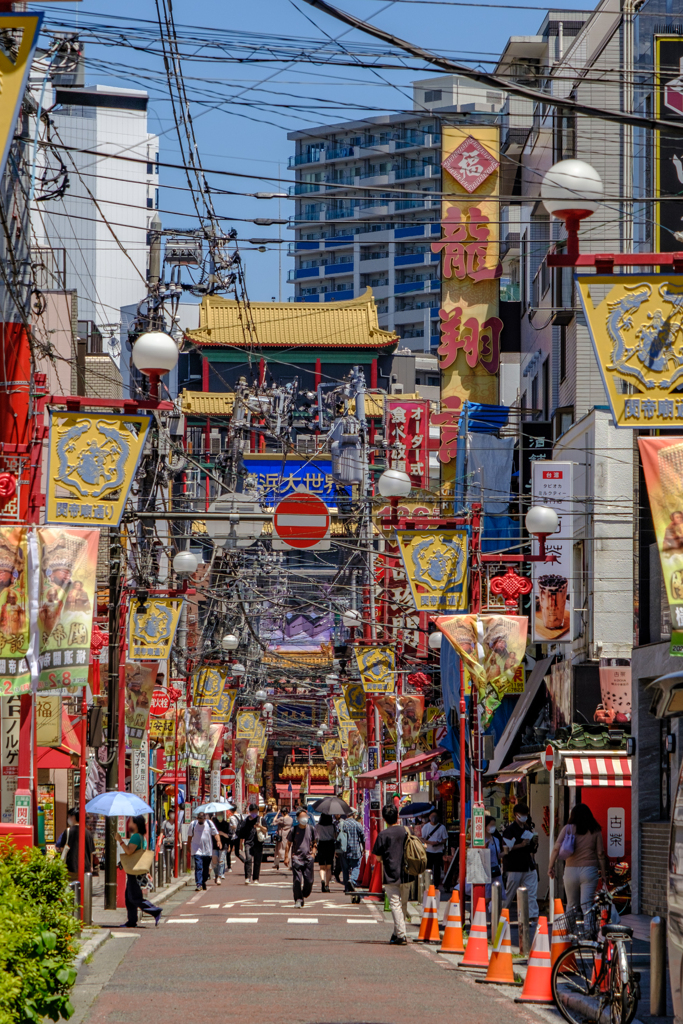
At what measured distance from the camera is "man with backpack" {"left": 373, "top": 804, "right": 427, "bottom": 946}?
2097 centimetres

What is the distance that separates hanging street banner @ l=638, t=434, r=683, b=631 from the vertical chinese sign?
79.7ft

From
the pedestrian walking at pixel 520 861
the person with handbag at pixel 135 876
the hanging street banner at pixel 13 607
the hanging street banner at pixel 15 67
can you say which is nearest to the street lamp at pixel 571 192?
the hanging street banner at pixel 15 67

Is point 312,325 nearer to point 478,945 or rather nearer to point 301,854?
point 301,854

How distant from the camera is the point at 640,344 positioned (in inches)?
480

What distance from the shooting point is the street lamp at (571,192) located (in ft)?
31.8

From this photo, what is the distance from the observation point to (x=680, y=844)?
9.80 m

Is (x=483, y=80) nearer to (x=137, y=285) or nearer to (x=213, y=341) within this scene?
(x=213, y=341)

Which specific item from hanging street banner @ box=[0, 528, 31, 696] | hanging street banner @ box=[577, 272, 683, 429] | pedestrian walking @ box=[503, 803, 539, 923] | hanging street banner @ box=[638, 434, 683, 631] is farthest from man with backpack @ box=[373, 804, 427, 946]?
hanging street banner @ box=[577, 272, 683, 429]

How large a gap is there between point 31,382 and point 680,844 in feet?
49.1

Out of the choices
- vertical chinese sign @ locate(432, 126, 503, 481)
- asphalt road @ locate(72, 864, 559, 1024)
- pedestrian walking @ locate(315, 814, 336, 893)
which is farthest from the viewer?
pedestrian walking @ locate(315, 814, 336, 893)

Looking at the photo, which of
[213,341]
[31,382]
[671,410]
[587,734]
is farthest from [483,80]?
[213,341]

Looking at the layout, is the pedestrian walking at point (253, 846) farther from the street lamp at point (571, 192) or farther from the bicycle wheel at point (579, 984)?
the street lamp at point (571, 192)

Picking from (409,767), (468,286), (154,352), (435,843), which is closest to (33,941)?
(154,352)

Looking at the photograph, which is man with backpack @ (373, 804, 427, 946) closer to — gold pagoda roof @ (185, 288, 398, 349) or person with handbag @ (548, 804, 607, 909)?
person with handbag @ (548, 804, 607, 909)
